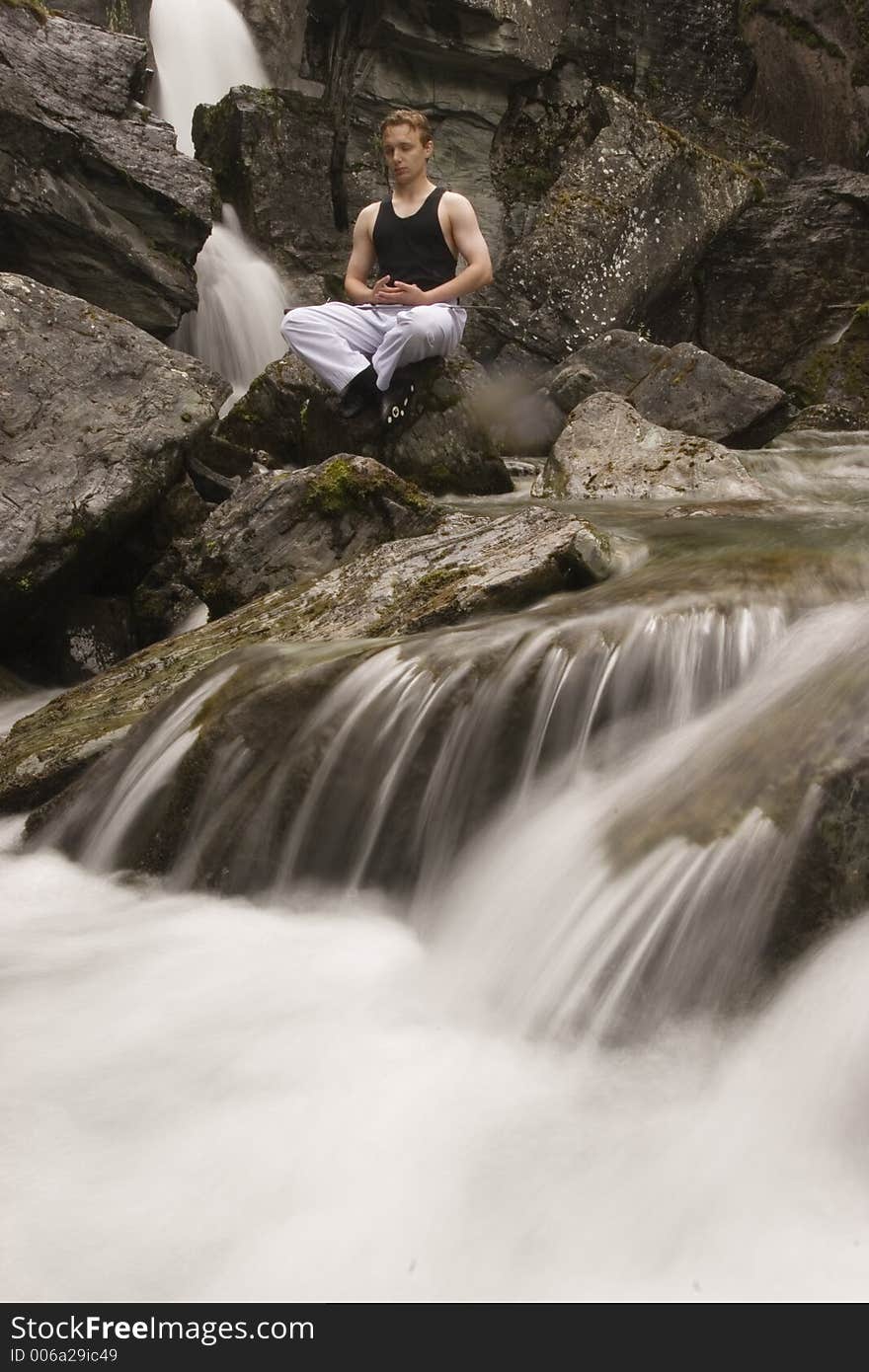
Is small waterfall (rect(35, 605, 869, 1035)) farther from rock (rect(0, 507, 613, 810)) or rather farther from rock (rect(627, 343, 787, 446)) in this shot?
rock (rect(627, 343, 787, 446))

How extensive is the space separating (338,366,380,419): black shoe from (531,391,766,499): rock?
3.92 ft

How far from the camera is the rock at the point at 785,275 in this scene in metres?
12.1

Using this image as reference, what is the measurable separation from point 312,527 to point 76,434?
138 cm

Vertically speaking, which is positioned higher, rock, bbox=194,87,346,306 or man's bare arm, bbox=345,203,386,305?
rock, bbox=194,87,346,306

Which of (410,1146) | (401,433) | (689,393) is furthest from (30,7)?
(410,1146)

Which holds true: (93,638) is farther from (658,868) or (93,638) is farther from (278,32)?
(278,32)

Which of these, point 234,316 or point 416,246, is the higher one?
point 416,246

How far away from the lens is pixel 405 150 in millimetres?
6164

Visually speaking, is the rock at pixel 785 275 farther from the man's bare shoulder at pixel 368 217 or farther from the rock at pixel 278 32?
the man's bare shoulder at pixel 368 217

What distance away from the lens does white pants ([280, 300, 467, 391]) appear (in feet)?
20.6

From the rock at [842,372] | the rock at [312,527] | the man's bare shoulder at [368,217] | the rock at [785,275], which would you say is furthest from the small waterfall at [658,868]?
the rock at [785,275]

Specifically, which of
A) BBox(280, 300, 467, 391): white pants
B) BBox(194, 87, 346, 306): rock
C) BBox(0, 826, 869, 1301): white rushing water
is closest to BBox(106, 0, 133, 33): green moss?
BBox(194, 87, 346, 306): rock

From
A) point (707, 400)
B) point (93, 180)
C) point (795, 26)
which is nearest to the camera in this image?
point (93, 180)
